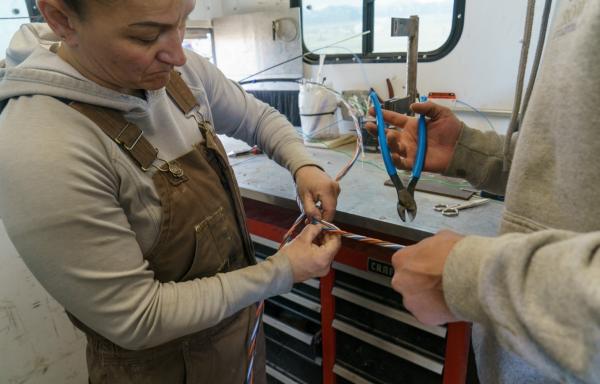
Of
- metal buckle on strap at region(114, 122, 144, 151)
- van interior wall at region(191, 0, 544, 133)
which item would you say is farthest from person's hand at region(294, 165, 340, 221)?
van interior wall at region(191, 0, 544, 133)

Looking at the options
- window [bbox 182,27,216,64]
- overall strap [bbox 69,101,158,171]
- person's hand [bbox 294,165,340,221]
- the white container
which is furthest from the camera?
window [bbox 182,27,216,64]

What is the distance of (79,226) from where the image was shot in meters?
0.52

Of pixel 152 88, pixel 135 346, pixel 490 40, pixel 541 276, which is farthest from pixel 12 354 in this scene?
pixel 490 40

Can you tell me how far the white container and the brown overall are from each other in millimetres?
735

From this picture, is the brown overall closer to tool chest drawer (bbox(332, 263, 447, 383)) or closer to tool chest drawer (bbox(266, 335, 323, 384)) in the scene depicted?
tool chest drawer (bbox(332, 263, 447, 383))

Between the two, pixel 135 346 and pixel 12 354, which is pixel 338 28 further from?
pixel 12 354

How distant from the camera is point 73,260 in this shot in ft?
1.70

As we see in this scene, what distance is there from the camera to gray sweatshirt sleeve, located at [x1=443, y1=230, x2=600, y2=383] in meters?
0.32

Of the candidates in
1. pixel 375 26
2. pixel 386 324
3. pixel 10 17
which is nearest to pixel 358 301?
pixel 386 324

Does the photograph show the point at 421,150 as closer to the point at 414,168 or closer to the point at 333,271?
the point at 414,168

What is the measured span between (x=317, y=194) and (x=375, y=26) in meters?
0.94

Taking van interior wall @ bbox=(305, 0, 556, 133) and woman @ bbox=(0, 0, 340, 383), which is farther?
van interior wall @ bbox=(305, 0, 556, 133)

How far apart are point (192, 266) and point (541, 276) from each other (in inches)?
22.0

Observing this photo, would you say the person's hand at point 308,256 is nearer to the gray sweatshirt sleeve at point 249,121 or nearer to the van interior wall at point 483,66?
the gray sweatshirt sleeve at point 249,121
